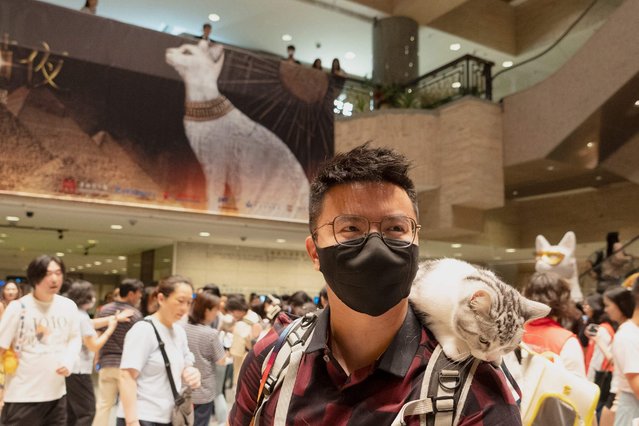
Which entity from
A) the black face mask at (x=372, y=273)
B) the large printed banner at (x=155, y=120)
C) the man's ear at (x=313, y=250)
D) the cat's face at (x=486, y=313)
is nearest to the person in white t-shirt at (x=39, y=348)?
the man's ear at (x=313, y=250)

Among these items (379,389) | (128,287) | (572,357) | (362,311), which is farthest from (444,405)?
(128,287)

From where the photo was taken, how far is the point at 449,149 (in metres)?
12.5

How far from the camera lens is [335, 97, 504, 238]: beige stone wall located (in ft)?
39.8

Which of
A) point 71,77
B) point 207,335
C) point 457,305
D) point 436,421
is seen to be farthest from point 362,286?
point 71,77

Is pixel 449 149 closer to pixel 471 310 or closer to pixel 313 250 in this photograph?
pixel 313 250

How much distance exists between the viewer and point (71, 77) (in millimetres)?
9695

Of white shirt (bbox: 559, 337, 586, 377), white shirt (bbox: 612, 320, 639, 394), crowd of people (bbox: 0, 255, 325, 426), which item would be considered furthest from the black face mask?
white shirt (bbox: 612, 320, 639, 394)

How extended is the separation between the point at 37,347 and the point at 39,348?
0.01 meters

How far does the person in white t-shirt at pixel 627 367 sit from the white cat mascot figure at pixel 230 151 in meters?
8.61

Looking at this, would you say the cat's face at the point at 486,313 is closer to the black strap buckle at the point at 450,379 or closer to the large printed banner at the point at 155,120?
the black strap buckle at the point at 450,379

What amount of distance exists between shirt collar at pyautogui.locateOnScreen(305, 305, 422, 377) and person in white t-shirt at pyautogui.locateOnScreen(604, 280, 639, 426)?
7.31 ft

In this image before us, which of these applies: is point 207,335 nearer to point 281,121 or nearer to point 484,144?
point 281,121

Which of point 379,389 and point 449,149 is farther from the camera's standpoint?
point 449,149

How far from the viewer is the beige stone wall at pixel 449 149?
12.1 meters
